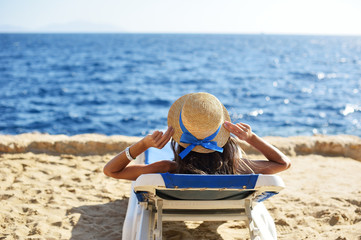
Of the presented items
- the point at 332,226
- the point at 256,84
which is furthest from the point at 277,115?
the point at 332,226

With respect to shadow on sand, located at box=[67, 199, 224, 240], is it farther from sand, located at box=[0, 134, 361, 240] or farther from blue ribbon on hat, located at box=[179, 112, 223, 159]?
blue ribbon on hat, located at box=[179, 112, 223, 159]

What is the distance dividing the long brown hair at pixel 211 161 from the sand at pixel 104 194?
948 millimetres

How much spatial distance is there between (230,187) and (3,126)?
916 centimetres

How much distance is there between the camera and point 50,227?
10.3ft

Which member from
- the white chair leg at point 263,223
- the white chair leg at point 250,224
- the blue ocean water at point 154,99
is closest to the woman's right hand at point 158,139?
the white chair leg at point 250,224

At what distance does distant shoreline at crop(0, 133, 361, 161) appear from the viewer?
202 inches

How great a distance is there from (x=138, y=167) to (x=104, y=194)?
4.91ft

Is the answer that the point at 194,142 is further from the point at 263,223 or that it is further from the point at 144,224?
the point at 263,223

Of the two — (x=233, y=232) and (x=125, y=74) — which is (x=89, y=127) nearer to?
(x=233, y=232)

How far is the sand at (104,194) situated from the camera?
3.11 metres

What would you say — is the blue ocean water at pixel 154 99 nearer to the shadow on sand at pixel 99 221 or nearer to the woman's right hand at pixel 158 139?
the shadow on sand at pixel 99 221

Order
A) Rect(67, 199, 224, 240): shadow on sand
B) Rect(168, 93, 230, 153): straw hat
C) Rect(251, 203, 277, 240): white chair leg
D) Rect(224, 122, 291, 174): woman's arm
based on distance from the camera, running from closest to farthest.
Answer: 1. Rect(168, 93, 230, 153): straw hat
2. Rect(224, 122, 291, 174): woman's arm
3. Rect(251, 203, 277, 240): white chair leg
4. Rect(67, 199, 224, 240): shadow on sand

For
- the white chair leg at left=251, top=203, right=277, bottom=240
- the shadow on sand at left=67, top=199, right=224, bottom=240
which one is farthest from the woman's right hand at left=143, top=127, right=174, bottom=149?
the shadow on sand at left=67, top=199, right=224, bottom=240

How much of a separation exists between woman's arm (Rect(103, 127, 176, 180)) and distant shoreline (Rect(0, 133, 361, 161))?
279 centimetres
